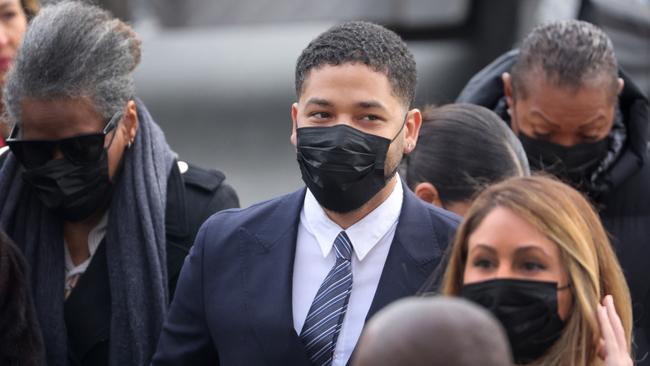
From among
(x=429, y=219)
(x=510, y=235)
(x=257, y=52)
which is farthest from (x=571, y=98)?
(x=257, y=52)

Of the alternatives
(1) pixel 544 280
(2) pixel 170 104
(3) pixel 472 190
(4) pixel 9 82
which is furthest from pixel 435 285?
(2) pixel 170 104

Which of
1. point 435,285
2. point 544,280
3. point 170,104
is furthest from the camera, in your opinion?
point 170,104

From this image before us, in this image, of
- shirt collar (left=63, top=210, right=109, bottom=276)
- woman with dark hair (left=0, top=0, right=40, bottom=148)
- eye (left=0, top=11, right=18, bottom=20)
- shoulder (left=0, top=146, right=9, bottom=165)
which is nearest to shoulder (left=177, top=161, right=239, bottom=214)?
shirt collar (left=63, top=210, right=109, bottom=276)

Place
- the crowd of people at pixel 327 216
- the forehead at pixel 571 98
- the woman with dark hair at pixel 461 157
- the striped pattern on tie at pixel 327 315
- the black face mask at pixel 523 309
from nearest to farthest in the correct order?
the black face mask at pixel 523 309 < the crowd of people at pixel 327 216 < the striped pattern on tie at pixel 327 315 < the woman with dark hair at pixel 461 157 < the forehead at pixel 571 98

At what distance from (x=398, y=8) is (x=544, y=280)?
353 inches

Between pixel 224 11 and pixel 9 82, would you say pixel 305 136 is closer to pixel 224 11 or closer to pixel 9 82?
pixel 9 82

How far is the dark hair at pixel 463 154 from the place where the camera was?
13.6 ft

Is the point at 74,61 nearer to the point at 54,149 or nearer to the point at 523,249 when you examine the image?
the point at 54,149

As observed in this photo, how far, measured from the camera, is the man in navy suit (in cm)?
333

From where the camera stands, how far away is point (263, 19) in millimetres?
11898

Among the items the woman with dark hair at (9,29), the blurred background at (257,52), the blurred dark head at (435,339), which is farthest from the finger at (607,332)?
the blurred background at (257,52)

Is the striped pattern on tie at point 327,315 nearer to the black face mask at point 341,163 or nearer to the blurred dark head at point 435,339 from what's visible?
the black face mask at point 341,163

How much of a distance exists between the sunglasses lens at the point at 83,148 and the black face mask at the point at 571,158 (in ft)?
4.84

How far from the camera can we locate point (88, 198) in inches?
155
